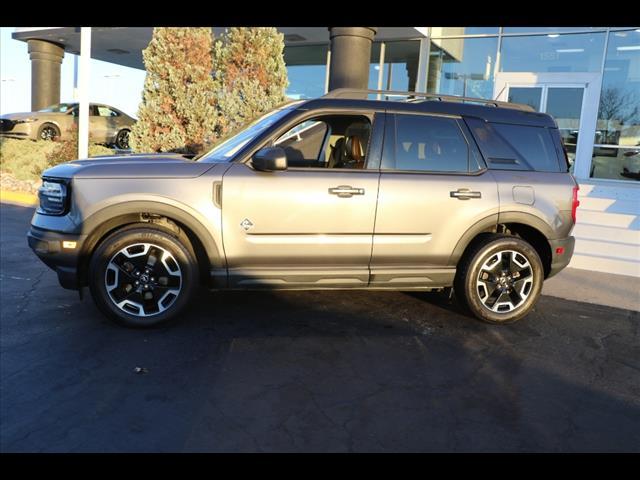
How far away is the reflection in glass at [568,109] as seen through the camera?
13555 millimetres

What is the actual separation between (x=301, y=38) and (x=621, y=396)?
627 inches

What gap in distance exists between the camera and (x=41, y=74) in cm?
1997

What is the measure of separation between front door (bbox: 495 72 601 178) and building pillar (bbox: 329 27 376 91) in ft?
14.2

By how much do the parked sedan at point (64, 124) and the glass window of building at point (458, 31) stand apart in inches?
406

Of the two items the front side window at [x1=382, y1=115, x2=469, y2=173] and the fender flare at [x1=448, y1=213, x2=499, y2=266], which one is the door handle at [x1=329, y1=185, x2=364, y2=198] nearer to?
the front side window at [x1=382, y1=115, x2=469, y2=173]

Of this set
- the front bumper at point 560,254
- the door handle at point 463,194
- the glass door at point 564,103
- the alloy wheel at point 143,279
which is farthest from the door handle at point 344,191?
the glass door at point 564,103

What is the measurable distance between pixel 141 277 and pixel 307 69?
16158mm

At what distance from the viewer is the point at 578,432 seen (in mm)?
3043

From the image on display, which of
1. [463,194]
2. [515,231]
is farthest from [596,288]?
[463,194]

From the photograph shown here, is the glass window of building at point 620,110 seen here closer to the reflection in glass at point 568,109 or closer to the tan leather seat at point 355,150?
the reflection in glass at point 568,109
